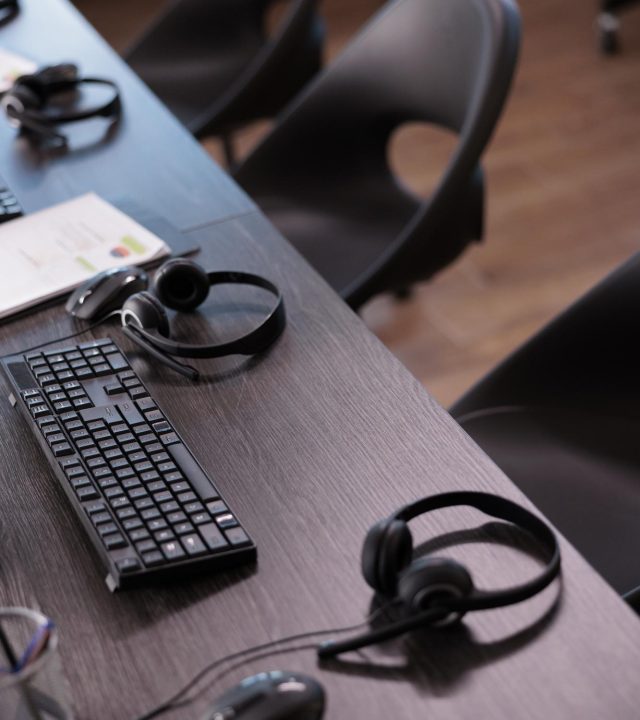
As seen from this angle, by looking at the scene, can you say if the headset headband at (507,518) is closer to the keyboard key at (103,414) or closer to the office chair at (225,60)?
the keyboard key at (103,414)

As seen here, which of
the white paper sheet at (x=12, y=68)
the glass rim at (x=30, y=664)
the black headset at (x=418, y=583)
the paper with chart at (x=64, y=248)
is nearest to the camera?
the glass rim at (x=30, y=664)

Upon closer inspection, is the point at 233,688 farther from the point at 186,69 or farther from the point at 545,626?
the point at 186,69

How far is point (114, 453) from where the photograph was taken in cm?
108

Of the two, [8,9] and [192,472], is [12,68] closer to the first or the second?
[8,9]

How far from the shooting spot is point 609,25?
12.2 ft

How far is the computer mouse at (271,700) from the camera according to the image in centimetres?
77

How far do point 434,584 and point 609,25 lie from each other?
3230 mm

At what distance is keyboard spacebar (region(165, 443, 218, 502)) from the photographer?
1029mm

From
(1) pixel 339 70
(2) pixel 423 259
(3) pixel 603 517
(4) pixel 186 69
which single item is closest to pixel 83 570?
(3) pixel 603 517

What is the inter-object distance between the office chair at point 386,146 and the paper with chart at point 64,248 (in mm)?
424

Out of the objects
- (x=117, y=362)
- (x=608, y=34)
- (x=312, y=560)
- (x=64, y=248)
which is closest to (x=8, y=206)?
(x=64, y=248)

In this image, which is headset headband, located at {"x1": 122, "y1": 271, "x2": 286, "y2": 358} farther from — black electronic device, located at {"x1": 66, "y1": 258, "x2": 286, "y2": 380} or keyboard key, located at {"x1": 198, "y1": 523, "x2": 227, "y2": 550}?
keyboard key, located at {"x1": 198, "y1": 523, "x2": 227, "y2": 550}

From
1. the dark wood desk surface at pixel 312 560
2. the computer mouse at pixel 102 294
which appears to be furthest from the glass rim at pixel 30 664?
the computer mouse at pixel 102 294

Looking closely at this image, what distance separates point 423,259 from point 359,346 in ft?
1.86
